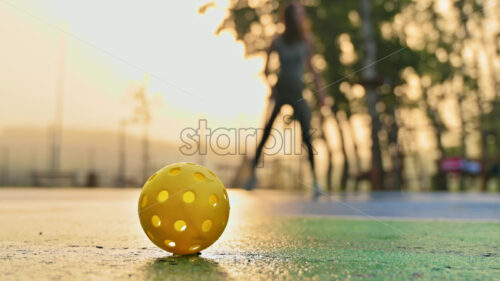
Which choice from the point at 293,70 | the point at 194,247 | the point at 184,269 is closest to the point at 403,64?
the point at 293,70

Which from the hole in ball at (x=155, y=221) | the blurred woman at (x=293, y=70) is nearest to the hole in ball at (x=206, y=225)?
the hole in ball at (x=155, y=221)

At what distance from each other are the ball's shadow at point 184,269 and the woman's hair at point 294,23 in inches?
263

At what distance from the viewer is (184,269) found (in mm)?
2637

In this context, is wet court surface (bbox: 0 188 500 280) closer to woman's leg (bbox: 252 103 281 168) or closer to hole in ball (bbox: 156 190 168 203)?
hole in ball (bbox: 156 190 168 203)

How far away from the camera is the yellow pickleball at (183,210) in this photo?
3.06 m

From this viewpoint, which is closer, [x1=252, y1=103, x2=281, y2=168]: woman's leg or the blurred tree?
[x1=252, y1=103, x2=281, y2=168]: woman's leg

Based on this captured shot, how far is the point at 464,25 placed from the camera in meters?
26.8

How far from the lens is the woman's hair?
9.16m

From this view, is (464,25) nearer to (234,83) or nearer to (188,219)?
(234,83)

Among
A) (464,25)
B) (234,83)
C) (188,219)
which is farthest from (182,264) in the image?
(464,25)

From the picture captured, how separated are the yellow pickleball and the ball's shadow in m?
0.11

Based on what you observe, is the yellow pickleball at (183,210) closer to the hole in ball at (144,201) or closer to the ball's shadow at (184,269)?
the hole in ball at (144,201)

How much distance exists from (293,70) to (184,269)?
6.83 meters

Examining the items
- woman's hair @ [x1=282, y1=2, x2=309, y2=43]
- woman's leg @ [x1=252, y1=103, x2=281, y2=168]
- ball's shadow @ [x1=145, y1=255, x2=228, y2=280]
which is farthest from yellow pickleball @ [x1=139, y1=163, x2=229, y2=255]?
woman's hair @ [x1=282, y1=2, x2=309, y2=43]
